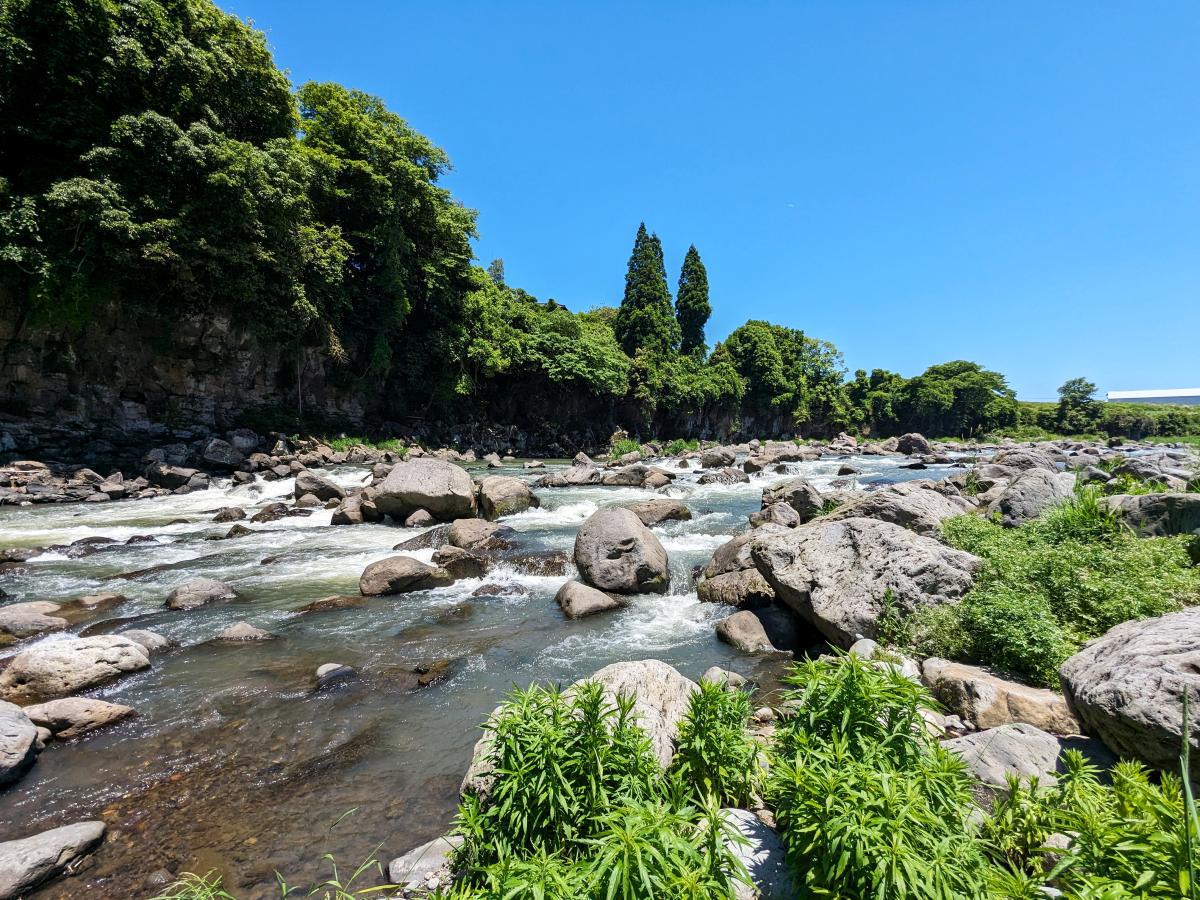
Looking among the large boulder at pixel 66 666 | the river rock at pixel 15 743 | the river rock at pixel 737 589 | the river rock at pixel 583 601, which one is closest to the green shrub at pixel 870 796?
the river rock at pixel 737 589

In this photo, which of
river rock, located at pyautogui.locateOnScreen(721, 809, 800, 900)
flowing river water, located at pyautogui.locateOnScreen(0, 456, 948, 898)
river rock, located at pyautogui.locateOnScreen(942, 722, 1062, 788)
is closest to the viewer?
river rock, located at pyautogui.locateOnScreen(721, 809, 800, 900)

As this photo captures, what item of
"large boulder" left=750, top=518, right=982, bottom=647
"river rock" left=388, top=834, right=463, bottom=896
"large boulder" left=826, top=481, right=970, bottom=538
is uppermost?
"large boulder" left=826, top=481, right=970, bottom=538

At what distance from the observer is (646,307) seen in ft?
184

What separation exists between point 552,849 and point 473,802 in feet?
1.82

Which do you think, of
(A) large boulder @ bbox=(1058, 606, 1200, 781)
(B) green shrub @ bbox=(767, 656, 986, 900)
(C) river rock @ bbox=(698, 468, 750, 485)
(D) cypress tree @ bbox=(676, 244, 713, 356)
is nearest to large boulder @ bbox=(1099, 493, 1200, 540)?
(A) large boulder @ bbox=(1058, 606, 1200, 781)

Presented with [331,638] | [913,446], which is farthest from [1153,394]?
[331,638]

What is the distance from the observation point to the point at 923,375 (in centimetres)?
8356

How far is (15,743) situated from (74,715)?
778mm

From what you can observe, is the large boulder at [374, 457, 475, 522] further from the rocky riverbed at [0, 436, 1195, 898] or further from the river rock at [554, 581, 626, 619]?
the river rock at [554, 581, 626, 619]

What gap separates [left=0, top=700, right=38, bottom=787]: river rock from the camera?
473 centimetres

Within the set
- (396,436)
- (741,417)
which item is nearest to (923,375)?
(741,417)

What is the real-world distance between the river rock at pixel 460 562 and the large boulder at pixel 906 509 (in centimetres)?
730

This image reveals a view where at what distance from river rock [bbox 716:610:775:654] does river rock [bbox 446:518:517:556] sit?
6124mm

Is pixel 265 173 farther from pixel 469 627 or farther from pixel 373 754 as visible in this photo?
pixel 373 754
